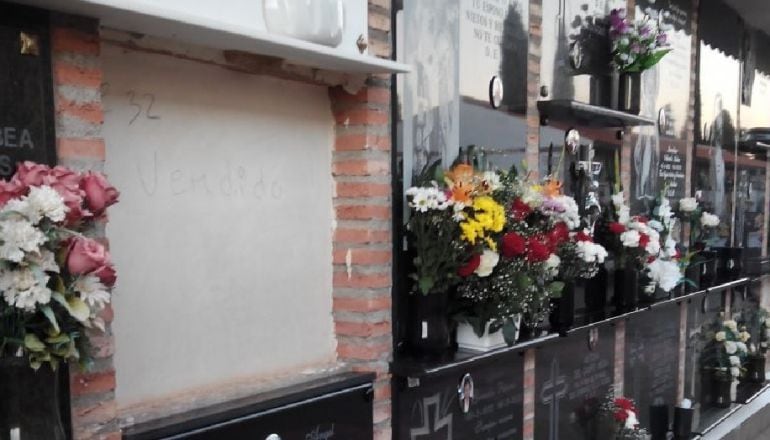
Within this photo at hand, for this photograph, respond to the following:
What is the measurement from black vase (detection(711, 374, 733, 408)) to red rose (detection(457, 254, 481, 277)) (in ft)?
16.3

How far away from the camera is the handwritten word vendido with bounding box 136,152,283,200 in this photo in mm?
2455

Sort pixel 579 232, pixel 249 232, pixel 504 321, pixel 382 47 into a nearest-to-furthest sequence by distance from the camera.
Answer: pixel 249 232, pixel 382 47, pixel 504 321, pixel 579 232

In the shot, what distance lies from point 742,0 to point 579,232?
441 centimetres

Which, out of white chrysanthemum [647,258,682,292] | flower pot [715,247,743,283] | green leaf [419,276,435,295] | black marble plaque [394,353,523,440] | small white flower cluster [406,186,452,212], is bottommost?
black marble plaque [394,353,523,440]

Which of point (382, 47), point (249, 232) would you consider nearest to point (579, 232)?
point (382, 47)

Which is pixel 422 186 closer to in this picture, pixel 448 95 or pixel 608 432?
pixel 448 95

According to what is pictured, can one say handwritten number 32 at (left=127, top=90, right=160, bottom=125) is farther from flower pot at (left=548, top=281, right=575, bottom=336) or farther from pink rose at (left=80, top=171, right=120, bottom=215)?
flower pot at (left=548, top=281, right=575, bottom=336)

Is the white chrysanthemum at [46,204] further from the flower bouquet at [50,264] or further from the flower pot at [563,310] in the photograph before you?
the flower pot at [563,310]

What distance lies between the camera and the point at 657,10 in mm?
5906

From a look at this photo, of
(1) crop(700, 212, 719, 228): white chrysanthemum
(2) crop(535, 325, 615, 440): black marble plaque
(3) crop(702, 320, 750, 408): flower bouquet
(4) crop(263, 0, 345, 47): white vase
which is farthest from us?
(3) crop(702, 320, 750, 408): flower bouquet

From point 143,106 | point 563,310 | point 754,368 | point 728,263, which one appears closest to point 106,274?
point 143,106

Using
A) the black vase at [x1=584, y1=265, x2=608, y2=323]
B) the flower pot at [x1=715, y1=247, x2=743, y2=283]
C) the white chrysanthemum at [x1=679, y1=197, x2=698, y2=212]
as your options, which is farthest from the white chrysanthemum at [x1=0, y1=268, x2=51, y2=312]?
the flower pot at [x1=715, y1=247, x2=743, y2=283]

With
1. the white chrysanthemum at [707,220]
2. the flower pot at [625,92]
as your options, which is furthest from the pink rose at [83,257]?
the white chrysanthemum at [707,220]

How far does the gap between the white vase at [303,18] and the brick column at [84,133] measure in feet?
2.16
